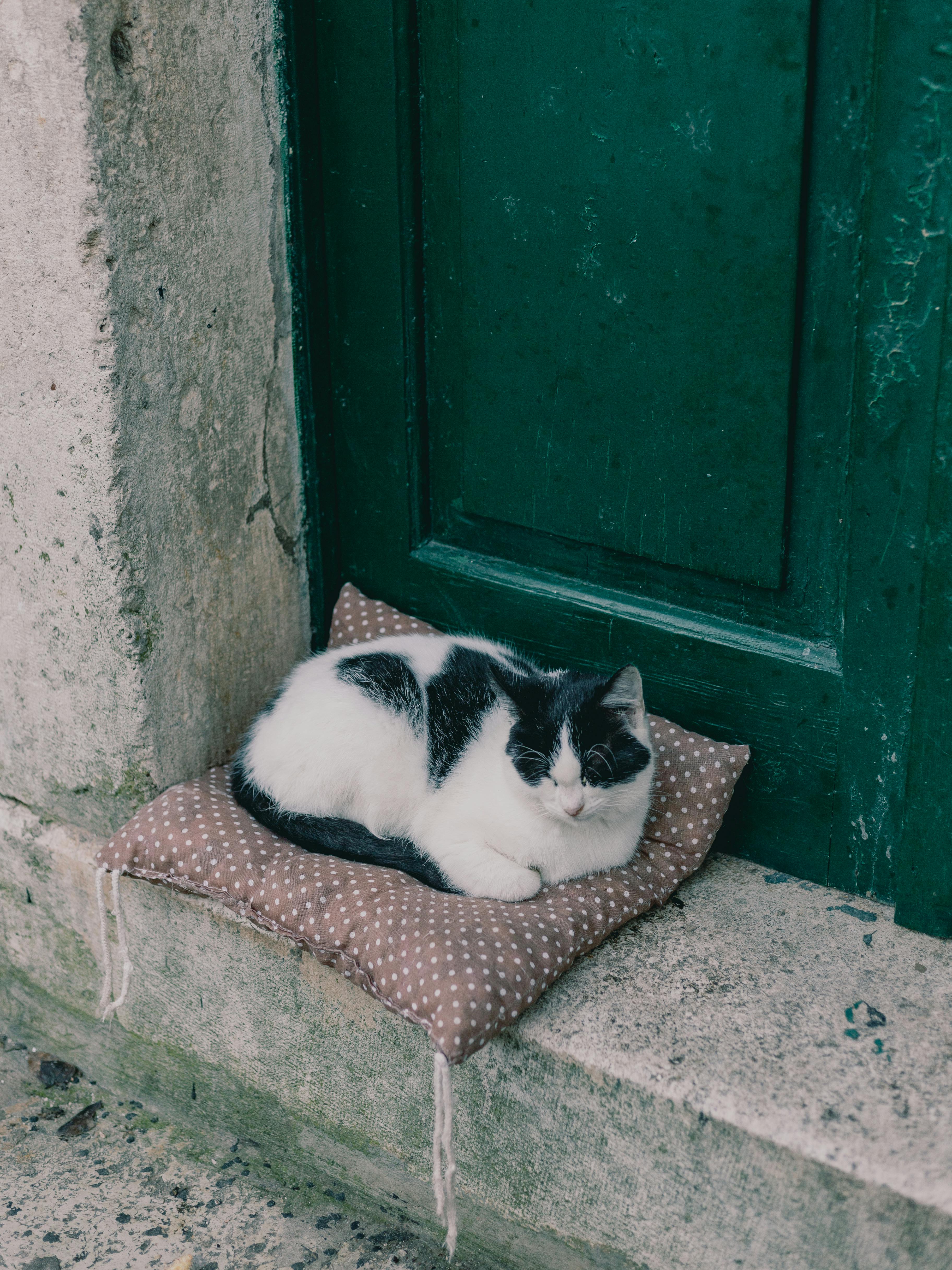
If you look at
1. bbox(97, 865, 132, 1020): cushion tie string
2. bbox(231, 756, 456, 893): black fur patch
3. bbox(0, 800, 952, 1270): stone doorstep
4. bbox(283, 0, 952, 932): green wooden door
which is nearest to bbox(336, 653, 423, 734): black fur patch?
bbox(231, 756, 456, 893): black fur patch

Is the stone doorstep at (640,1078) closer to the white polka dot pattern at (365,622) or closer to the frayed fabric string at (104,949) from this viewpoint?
the frayed fabric string at (104,949)

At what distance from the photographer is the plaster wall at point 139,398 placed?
1.77 meters

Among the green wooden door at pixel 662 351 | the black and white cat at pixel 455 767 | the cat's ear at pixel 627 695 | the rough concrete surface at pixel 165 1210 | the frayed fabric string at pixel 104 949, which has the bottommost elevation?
the rough concrete surface at pixel 165 1210

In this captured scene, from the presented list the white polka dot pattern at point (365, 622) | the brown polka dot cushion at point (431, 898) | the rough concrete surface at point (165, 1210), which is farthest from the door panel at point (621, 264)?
the rough concrete surface at point (165, 1210)

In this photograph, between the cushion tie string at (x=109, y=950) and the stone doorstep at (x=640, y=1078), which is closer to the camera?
the stone doorstep at (x=640, y=1078)

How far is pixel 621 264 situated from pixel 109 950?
1490 millimetres

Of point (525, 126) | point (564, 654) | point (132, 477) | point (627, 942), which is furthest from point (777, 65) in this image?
point (627, 942)

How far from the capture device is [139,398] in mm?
1892

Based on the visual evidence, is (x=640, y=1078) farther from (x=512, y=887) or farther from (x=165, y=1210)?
(x=165, y=1210)

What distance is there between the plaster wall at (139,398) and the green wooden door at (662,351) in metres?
0.12

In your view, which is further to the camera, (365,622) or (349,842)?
(365,622)

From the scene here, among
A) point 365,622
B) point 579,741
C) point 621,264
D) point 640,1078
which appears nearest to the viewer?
point 640,1078

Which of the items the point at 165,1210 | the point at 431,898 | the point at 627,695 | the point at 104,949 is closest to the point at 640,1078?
the point at 431,898

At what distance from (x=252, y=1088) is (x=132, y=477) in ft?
3.48
